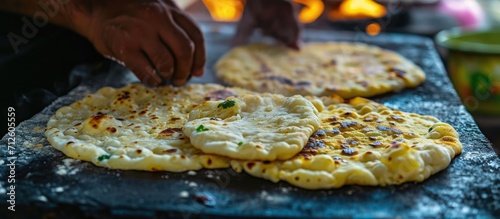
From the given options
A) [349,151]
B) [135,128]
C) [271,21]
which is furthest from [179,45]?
[271,21]

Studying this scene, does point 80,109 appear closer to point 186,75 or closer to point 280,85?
point 186,75

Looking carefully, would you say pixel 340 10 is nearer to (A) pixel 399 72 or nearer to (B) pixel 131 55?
(A) pixel 399 72

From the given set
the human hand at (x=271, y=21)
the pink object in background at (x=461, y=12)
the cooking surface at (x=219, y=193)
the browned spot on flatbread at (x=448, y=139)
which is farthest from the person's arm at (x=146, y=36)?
the pink object in background at (x=461, y=12)

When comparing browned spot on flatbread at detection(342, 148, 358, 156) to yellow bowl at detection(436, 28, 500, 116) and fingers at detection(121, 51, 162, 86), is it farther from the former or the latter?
yellow bowl at detection(436, 28, 500, 116)

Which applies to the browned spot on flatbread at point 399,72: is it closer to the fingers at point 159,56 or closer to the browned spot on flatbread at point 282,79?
the browned spot on flatbread at point 282,79

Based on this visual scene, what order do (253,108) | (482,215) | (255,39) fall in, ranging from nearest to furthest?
(482,215) < (253,108) < (255,39)

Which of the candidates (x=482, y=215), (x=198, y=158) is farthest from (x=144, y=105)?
(x=482, y=215)

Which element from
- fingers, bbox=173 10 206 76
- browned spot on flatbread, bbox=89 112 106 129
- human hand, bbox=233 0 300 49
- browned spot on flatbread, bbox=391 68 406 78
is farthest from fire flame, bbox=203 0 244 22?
browned spot on flatbread, bbox=89 112 106 129
